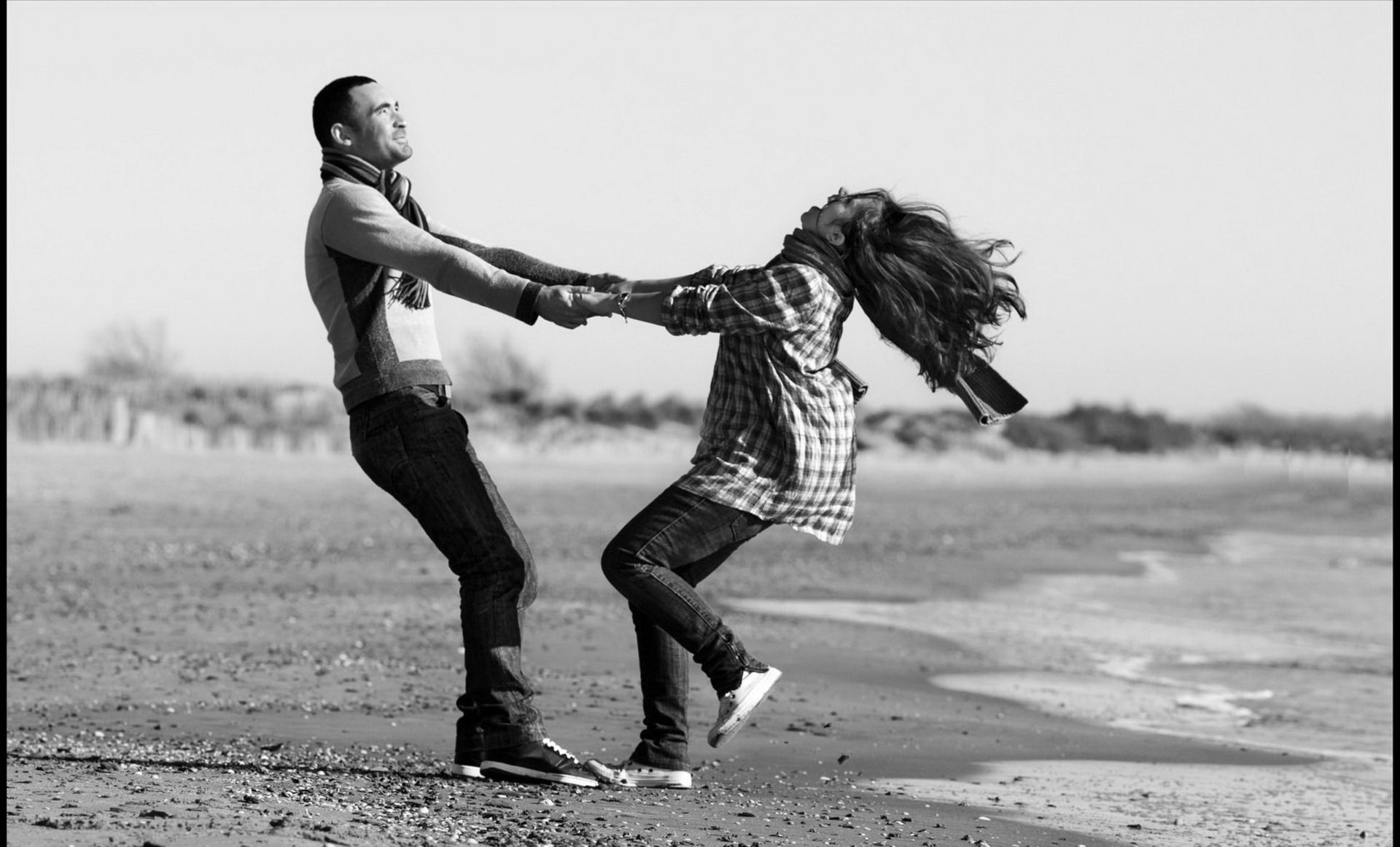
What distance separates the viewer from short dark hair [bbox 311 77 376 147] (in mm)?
5145

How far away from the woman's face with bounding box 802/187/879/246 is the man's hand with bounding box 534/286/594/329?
0.74 m

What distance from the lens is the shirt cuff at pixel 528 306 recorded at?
4.71 metres

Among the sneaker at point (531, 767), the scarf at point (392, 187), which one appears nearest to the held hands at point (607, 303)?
the scarf at point (392, 187)

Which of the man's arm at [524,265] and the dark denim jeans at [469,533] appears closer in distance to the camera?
the dark denim jeans at [469,533]

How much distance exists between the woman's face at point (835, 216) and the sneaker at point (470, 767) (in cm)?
184

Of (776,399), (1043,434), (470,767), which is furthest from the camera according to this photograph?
(1043,434)

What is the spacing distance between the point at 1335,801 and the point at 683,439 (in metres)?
39.3

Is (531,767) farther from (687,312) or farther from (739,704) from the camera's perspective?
(687,312)

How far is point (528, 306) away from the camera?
4.72 meters

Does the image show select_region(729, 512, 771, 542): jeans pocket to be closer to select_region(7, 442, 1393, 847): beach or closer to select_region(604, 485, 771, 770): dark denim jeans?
select_region(604, 485, 771, 770): dark denim jeans

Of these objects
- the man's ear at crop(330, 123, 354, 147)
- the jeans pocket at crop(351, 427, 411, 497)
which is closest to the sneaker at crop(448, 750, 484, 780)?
the jeans pocket at crop(351, 427, 411, 497)

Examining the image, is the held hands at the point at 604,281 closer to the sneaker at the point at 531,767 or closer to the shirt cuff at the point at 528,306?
the shirt cuff at the point at 528,306

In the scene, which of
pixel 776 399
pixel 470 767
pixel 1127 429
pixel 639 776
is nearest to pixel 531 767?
pixel 470 767

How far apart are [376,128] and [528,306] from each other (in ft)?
2.75
